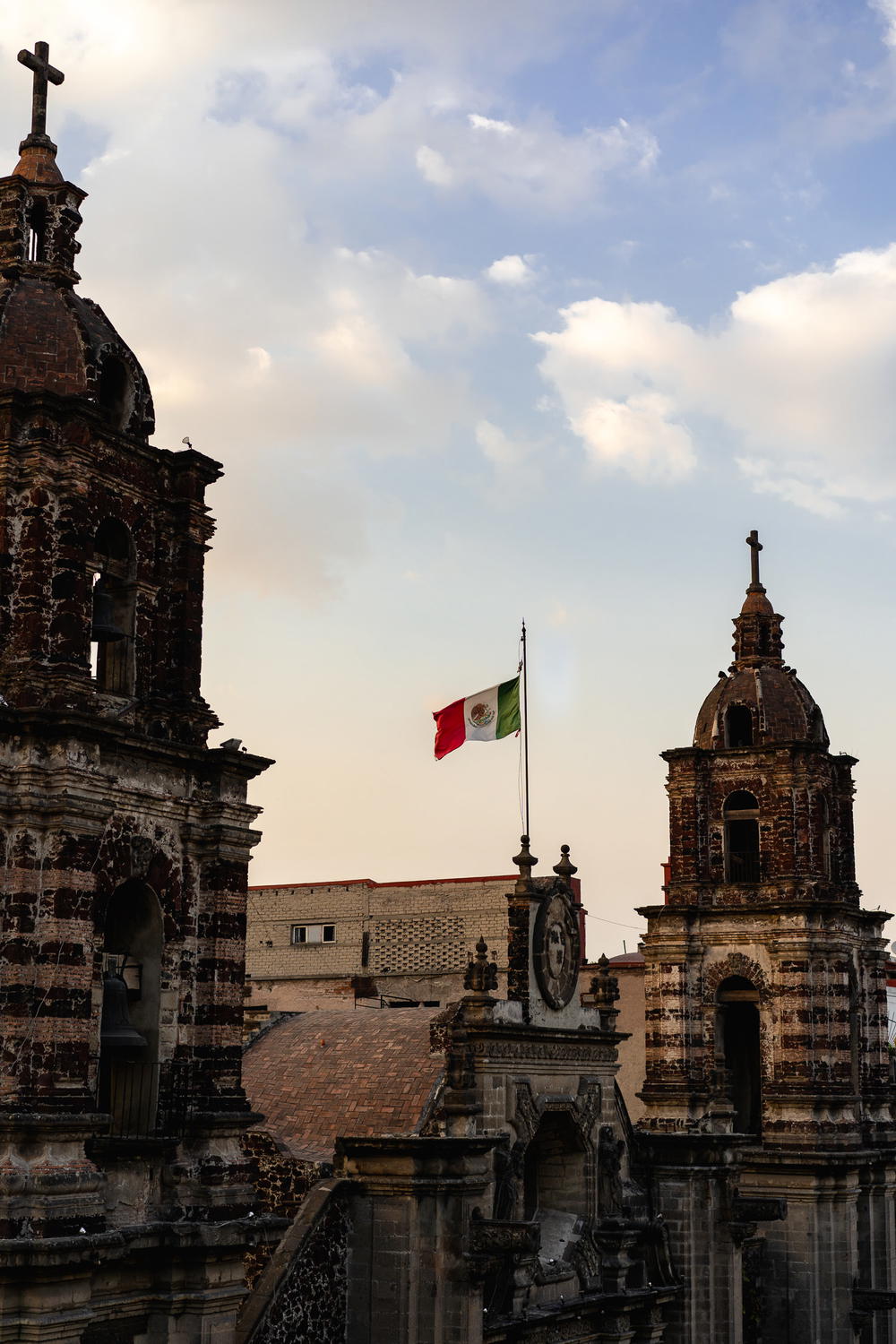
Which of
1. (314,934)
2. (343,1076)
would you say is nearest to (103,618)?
(343,1076)

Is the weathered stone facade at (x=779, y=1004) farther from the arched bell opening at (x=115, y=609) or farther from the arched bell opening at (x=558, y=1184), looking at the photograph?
the arched bell opening at (x=115, y=609)

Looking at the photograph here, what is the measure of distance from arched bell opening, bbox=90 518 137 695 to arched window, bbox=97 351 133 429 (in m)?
1.70

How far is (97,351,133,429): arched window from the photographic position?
24125 millimetres

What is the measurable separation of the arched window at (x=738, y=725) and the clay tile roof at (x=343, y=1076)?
1447 cm

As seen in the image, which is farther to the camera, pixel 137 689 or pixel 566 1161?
pixel 566 1161

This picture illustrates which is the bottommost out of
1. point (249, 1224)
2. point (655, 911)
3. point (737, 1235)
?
point (737, 1235)

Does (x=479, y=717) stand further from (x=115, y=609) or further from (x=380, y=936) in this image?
(x=380, y=936)

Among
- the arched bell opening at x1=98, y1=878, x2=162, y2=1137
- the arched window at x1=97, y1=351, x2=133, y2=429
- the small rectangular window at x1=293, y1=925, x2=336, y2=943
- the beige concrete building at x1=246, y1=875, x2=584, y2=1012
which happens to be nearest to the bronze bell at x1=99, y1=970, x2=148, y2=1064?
the arched bell opening at x1=98, y1=878, x2=162, y2=1137

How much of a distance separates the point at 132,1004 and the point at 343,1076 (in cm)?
1049

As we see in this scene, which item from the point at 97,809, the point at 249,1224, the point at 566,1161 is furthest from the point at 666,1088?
the point at 97,809

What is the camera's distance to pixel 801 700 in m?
45.9

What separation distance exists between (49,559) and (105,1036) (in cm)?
627

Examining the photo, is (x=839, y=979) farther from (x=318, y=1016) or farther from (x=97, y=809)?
(x=97, y=809)

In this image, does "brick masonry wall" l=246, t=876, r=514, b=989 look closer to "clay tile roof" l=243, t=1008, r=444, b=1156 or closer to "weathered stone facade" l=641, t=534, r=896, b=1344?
"weathered stone facade" l=641, t=534, r=896, b=1344
